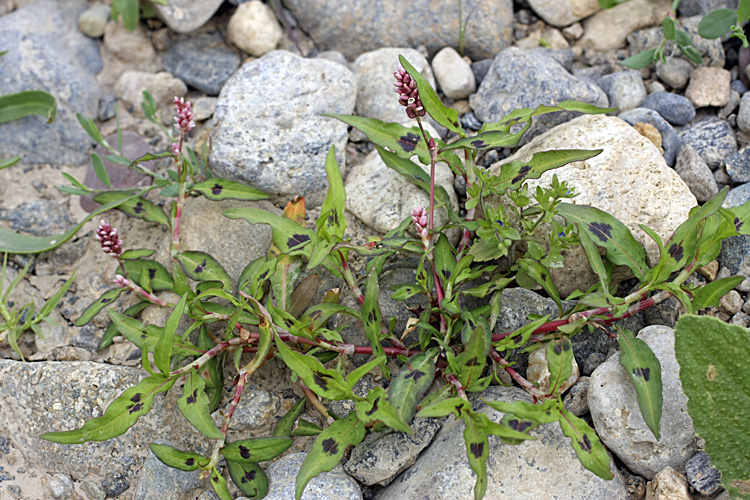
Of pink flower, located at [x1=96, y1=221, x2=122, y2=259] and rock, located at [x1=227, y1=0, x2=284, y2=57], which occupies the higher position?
rock, located at [x1=227, y1=0, x2=284, y2=57]

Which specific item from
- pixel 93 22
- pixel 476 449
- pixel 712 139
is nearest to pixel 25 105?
pixel 93 22

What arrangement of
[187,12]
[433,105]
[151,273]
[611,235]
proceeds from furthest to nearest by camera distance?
[187,12] → [151,273] → [433,105] → [611,235]

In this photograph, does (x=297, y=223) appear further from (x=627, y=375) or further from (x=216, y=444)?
(x=627, y=375)

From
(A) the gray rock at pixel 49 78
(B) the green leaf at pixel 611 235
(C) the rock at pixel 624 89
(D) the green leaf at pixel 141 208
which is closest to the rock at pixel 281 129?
(D) the green leaf at pixel 141 208

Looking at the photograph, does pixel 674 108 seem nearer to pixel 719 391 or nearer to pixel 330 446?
pixel 719 391

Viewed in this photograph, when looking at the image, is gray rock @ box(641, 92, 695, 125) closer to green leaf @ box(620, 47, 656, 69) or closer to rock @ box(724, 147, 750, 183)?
green leaf @ box(620, 47, 656, 69)

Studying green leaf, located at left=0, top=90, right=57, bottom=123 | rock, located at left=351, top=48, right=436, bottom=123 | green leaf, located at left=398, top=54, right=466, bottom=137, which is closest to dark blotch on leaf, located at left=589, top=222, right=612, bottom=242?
green leaf, located at left=398, top=54, right=466, bottom=137

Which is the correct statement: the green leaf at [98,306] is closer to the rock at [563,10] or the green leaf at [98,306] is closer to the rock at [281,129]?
the rock at [281,129]
